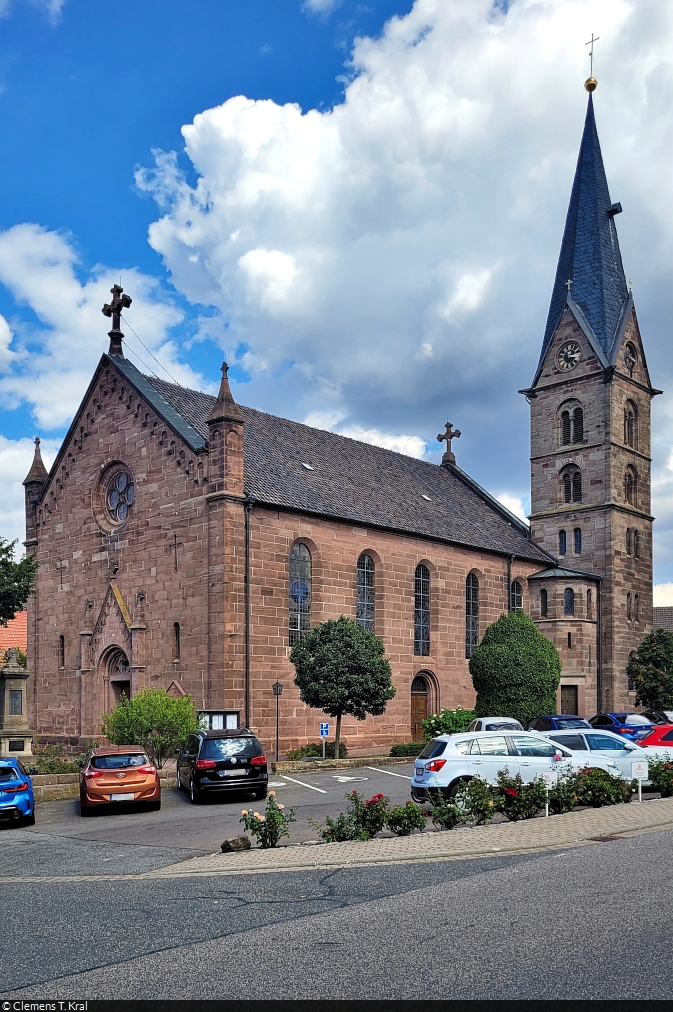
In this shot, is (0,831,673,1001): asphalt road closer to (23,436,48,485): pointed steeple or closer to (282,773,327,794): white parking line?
(282,773,327,794): white parking line

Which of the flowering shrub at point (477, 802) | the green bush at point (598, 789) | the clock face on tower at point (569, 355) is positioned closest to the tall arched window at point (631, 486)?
the clock face on tower at point (569, 355)

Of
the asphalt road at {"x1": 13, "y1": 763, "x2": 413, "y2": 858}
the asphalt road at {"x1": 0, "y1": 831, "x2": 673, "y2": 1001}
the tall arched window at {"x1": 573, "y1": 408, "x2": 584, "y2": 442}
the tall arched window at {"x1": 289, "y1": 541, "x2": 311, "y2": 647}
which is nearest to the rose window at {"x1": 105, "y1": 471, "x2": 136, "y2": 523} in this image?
the tall arched window at {"x1": 289, "y1": 541, "x2": 311, "y2": 647}

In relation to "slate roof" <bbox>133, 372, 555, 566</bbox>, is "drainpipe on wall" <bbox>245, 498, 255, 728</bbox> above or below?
below

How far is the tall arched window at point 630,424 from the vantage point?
5341 centimetres

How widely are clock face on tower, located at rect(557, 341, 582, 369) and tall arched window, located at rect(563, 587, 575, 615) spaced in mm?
12652

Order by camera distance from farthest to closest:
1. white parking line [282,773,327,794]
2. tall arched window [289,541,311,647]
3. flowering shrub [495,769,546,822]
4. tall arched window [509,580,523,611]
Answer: tall arched window [509,580,523,611]
tall arched window [289,541,311,647]
white parking line [282,773,327,794]
flowering shrub [495,769,546,822]

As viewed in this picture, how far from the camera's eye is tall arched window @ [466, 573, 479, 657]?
149ft

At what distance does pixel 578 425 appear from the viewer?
53.3 metres

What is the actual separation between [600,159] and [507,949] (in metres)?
55.2

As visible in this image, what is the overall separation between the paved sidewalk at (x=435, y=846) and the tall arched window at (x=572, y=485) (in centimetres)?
3605

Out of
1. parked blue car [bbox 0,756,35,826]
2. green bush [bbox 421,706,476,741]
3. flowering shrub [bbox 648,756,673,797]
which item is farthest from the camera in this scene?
green bush [bbox 421,706,476,741]

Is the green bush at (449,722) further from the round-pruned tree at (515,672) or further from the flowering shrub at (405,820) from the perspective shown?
the flowering shrub at (405,820)

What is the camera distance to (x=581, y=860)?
13234 millimetres

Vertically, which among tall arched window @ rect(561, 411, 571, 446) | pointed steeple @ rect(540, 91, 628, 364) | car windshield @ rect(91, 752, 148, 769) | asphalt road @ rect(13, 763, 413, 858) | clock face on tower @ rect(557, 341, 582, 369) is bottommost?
asphalt road @ rect(13, 763, 413, 858)
